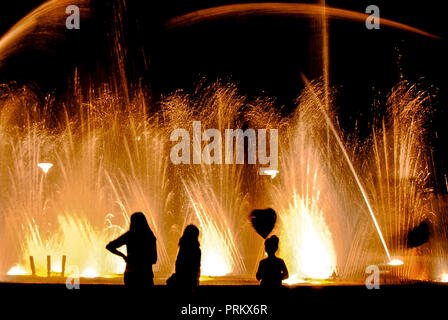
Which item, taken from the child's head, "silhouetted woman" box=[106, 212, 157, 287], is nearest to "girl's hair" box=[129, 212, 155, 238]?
"silhouetted woman" box=[106, 212, 157, 287]

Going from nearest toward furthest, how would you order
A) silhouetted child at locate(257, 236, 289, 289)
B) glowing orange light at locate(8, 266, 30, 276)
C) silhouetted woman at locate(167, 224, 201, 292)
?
silhouetted child at locate(257, 236, 289, 289) → silhouetted woman at locate(167, 224, 201, 292) → glowing orange light at locate(8, 266, 30, 276)

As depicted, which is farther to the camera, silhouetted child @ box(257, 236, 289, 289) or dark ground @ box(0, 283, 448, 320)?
dark ground @ box(0, 283, 448, 320)

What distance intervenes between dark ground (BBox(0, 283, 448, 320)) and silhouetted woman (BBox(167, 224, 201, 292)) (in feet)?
0.59

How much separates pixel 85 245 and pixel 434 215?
20.6m

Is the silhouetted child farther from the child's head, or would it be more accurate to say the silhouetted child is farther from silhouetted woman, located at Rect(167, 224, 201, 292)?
silhouetted woman, located at Rect(167, 224, 201, 292)

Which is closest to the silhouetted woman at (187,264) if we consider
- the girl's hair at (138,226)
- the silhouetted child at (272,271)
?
the girl's hair at (138,226)

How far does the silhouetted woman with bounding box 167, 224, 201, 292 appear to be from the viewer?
7062 millimetres

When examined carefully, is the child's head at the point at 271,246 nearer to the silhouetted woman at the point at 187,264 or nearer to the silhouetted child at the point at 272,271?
the silhouetted child at the point at 272,271

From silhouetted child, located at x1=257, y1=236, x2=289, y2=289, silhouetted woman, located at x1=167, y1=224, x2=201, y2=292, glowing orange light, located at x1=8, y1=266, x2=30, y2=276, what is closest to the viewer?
silhouetted child, located at x1=257, y1=236, x2=289, y2=289
